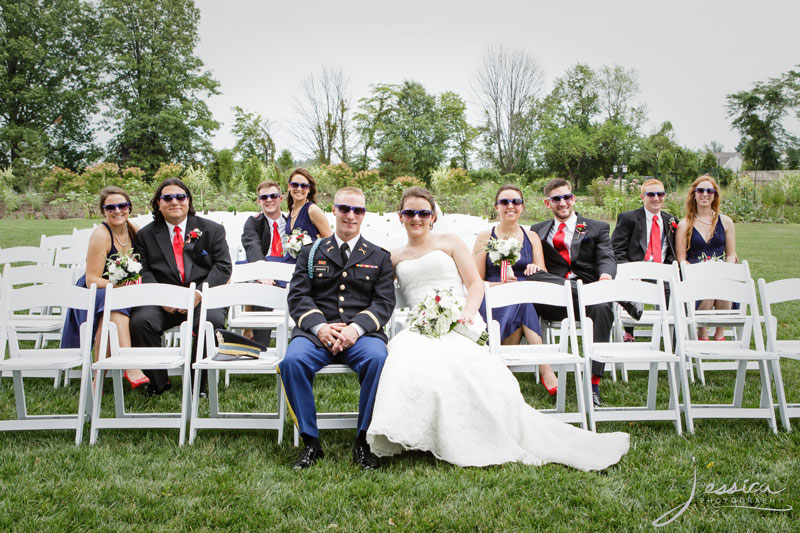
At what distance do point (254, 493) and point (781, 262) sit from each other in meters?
14.3

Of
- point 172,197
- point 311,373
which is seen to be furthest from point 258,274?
point 311,373

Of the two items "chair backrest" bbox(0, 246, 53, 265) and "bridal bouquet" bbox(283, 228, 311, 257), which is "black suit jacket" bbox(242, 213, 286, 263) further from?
"chair backrest" bbox(0, 246, 53, 265)

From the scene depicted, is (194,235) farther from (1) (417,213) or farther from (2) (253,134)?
(2) (253,134)

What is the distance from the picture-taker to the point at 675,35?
3703 cm

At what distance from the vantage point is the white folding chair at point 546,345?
466 cm

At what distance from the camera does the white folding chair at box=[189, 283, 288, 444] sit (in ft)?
14.6

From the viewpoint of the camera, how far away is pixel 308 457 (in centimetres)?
400

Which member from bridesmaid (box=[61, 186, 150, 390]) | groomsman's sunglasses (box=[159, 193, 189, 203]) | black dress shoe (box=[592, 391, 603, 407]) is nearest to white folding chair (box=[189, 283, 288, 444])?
bridesmaid (box=[61, 186, 150, 390])

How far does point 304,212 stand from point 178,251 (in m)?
1.92

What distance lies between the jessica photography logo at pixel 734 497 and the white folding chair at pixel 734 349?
1169 mm

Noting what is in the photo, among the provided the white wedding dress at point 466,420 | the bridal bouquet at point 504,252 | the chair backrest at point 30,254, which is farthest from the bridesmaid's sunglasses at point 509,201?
the chair backrest at point 30,254

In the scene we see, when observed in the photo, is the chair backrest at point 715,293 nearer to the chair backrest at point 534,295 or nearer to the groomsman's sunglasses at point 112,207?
the chair backrest at point 534,295

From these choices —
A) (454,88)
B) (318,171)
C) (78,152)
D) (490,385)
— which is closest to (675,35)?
(454,88)

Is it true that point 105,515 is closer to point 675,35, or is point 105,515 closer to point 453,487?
point 453,487
